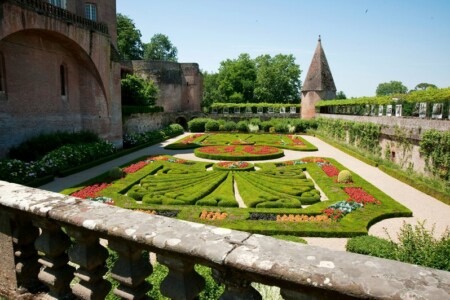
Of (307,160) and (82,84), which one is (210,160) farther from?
(82,84)

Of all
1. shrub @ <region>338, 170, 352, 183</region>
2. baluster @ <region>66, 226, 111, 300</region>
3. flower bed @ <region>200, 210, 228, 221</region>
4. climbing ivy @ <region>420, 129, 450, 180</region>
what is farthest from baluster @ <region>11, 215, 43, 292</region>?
climbing ivy @ <region>420, 129, 450, 180</region>

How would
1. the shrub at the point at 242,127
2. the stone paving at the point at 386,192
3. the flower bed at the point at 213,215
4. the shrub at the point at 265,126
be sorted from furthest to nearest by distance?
the shrub at the point at 265,126, the shrub at the point at 242,127, the flower bed at the point at 213,215, the stone paving at the point at 386,192

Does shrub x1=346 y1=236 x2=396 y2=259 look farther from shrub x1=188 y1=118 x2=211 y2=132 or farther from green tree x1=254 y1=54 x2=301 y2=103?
green tree x1=254 y1=54 x2=301 y2=103

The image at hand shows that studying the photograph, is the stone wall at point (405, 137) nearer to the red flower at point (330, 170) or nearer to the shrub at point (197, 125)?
the red flower at point (330, 170)

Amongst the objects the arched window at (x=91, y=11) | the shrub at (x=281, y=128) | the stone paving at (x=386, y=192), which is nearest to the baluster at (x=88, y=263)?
the stone paving at (x=386, y=192)

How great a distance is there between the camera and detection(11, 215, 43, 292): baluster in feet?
8.38

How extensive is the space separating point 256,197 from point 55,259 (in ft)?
33.5

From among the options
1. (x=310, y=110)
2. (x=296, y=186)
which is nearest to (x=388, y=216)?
(x=296, y=186)

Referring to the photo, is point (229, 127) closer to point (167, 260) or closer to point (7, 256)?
point (7, 256)

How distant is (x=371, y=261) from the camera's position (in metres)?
1.56

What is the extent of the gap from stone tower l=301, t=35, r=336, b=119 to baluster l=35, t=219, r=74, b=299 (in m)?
43.6

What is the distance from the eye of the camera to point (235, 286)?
5.57 ft

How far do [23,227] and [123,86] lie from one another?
103 feet

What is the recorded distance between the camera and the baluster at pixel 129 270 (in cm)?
200
